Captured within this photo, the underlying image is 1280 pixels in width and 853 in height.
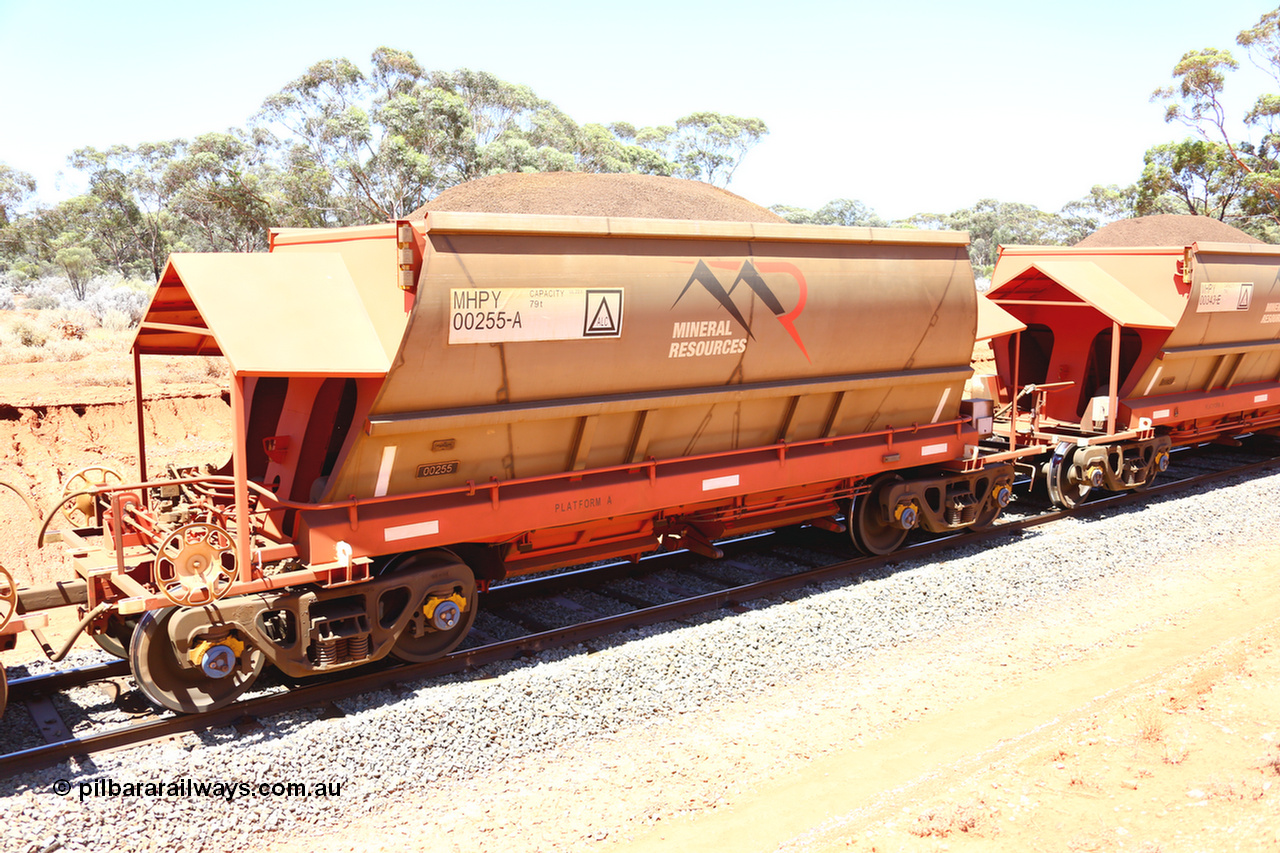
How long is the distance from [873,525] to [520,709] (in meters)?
5.55

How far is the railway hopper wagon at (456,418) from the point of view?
672cm

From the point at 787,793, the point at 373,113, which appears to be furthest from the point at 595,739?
the point at 373,113

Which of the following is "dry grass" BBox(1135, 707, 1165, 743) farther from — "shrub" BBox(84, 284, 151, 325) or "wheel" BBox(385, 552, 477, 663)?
"shrub" BBox(84, 284, 151, 325)

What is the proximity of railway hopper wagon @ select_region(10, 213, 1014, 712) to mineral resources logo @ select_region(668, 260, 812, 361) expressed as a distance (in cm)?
2

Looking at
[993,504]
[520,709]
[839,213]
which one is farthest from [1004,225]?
[520,709]

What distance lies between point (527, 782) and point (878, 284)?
6125 millimetres

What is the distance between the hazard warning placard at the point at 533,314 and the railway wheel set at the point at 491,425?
0.02m

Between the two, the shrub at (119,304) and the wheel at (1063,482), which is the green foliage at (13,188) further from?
the wheel at (1063,482)

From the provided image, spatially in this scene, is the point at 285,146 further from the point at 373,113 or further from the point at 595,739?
the point at 595,739

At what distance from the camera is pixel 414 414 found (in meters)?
7.12

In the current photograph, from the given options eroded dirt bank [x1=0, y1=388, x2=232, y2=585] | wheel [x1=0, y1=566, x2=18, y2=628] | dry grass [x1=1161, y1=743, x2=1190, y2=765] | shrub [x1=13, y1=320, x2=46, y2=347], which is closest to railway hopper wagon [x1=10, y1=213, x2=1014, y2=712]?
wheel [x1=0, y1=566, x2=18, y2=628]

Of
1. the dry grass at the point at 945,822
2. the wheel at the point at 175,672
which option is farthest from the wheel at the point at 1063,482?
the wheel at the point at 175,672

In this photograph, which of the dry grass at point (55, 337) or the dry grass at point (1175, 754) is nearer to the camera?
the dry grass at point (1175, 754)

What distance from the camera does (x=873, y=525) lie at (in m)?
11.1
